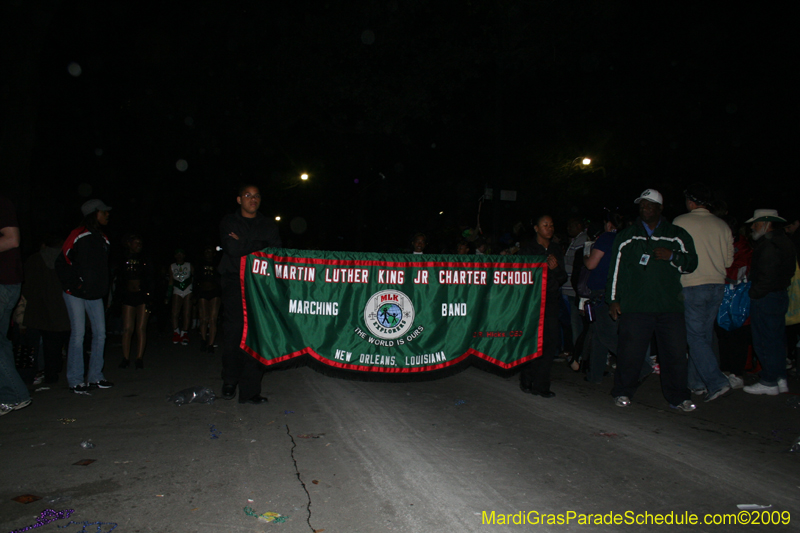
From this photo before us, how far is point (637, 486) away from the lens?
355cm

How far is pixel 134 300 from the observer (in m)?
7.54

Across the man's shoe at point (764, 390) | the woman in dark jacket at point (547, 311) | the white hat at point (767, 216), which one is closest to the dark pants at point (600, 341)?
the woman in dark jacket at point (547, 311)

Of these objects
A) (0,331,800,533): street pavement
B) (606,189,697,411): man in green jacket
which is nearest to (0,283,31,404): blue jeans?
(0,331,800,533): street pavement

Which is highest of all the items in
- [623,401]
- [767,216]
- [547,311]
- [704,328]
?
[767,216]

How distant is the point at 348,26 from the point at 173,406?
59.0ft

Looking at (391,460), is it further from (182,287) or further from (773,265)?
(182,287)

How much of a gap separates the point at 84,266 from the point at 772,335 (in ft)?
25.5

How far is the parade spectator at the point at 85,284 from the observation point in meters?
5.87

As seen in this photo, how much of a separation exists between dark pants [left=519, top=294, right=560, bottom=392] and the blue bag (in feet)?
8.28

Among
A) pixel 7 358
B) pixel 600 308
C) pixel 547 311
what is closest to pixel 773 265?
pixel 600 308

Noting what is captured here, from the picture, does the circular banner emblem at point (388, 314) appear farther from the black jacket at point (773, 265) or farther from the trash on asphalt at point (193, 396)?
the black jacket at point (773, 265)

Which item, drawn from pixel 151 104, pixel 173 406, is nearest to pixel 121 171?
pixel 151 104

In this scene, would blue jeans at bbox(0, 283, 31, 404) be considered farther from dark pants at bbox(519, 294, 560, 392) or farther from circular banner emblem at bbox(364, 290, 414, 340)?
dark pants at bbox(519, 294, 560, 392)

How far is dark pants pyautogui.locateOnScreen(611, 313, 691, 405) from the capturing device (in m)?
5.42
